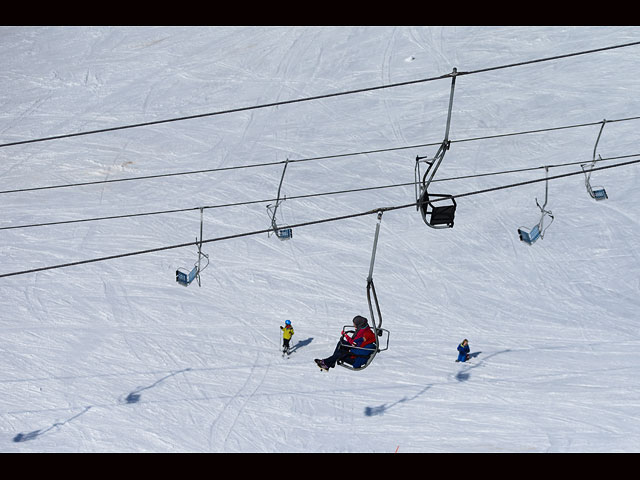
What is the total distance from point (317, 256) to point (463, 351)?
476 centimetres

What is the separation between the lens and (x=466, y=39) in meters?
28.4

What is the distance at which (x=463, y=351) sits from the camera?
1636cm

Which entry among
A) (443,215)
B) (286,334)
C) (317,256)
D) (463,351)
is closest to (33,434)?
(286,334)

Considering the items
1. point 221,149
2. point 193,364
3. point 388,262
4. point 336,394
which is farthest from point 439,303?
point 221,149

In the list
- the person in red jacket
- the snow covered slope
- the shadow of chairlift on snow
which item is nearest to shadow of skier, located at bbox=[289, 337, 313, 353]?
the snow covered slope

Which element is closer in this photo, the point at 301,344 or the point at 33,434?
the point at 33,434

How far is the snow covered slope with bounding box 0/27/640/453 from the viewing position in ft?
51.2

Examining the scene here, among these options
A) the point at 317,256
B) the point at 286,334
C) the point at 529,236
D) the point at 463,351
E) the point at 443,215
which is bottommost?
the point at 286,334

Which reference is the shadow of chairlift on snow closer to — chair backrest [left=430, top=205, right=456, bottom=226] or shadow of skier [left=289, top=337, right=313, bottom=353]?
shadow of skier [left=289, top=337, right=313, bottom=353]

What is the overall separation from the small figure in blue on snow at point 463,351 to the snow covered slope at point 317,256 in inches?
8.0

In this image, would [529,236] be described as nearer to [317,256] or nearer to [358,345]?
[317,256]

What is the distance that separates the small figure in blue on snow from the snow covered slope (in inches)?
8.0


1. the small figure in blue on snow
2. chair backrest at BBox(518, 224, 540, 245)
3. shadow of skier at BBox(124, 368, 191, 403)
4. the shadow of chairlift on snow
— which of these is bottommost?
the shadow of chairlift on snow

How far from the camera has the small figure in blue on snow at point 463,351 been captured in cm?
1625
